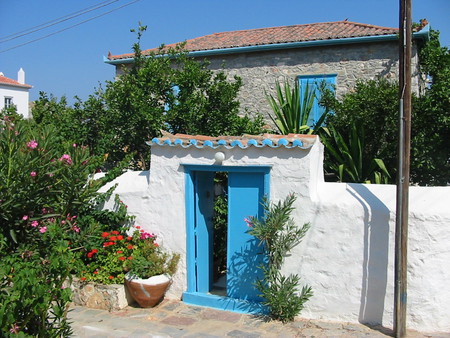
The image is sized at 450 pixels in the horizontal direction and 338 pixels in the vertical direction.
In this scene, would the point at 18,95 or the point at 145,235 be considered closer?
the point at 145,235

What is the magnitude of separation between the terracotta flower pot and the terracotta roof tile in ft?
6.65

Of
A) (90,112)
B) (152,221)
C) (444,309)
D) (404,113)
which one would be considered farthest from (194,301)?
(90,112)

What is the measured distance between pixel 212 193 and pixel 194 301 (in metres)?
1.74

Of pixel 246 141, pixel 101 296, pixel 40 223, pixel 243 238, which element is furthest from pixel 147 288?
pixel 246 141

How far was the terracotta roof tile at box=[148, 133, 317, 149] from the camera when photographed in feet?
20.0

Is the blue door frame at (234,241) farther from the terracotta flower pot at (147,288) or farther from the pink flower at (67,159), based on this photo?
the pink flower at (67,159)

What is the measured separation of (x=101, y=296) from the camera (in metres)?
6.66

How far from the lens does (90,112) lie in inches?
389

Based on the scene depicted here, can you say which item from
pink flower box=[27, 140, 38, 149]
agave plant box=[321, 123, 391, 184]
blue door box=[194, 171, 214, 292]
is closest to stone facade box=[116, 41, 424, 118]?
agave plant box=[321, 123, 391, 184]

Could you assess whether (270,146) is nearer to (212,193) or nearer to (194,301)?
(212,193)

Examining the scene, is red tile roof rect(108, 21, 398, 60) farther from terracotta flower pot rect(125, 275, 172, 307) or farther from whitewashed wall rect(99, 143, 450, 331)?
terracotta flower pot rect(125, 275, 172, 307)

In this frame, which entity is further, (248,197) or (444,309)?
(248,197)

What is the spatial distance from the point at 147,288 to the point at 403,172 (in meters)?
3.82

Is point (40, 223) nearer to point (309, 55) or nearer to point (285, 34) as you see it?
point (309, 55)
